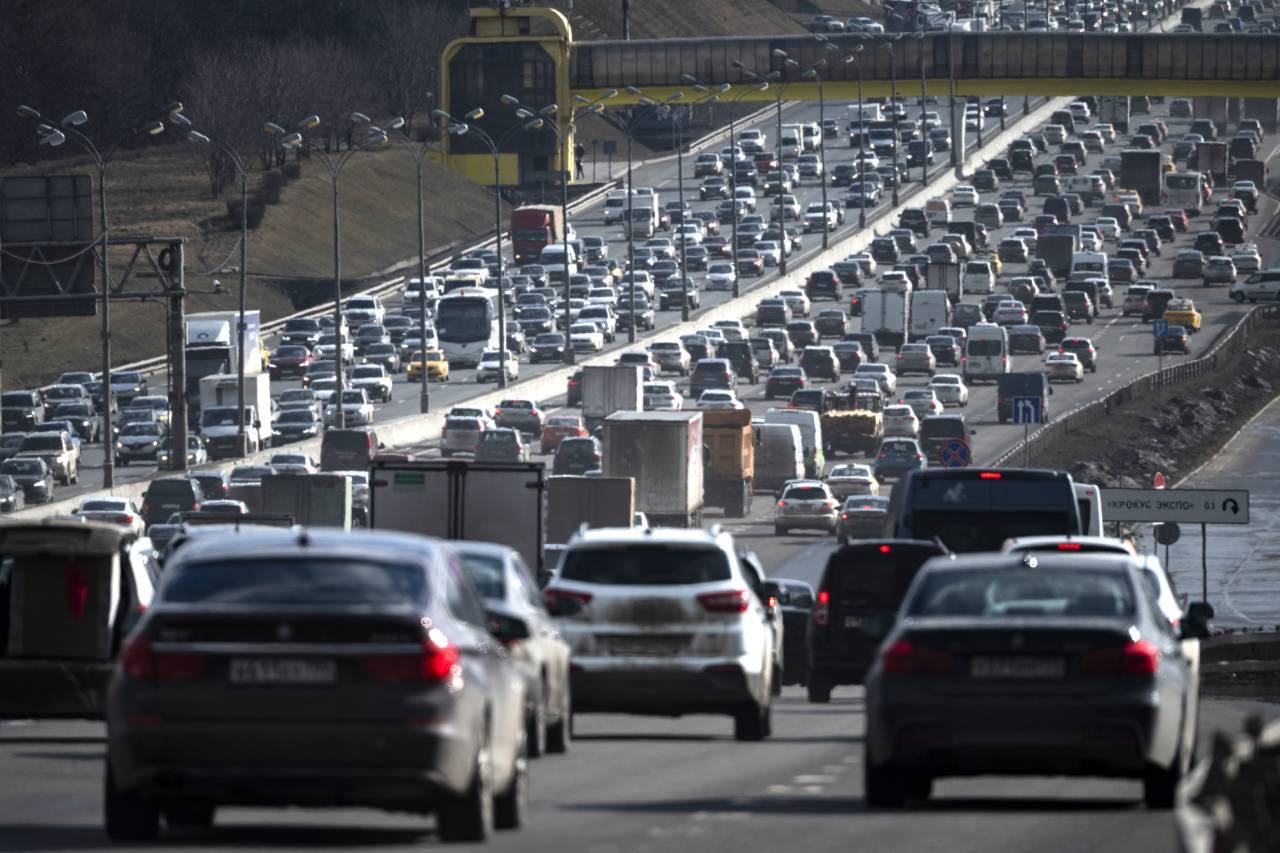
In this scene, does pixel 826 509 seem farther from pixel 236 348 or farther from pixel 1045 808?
pixel 1045 808

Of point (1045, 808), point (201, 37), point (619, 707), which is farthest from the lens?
point (201, 37)

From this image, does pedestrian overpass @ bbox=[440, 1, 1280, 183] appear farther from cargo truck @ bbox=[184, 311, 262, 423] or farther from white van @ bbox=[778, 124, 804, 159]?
cargo truck @ bbox=[184, 311, 262, 423]

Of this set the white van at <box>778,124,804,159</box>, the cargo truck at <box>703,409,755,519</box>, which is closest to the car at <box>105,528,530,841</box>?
the cargo truck at <box>703,409,755,519</box>

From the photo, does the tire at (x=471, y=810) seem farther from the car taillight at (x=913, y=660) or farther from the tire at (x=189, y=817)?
the car taillight at (x=913, y=660)

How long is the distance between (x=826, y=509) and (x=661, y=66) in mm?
90946

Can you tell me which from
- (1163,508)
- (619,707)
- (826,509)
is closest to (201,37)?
(826,509)

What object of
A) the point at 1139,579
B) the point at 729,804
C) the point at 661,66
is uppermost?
the point at 661,66

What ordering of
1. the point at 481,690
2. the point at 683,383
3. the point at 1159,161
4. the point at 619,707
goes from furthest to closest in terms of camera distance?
the point at 1159,161, the point at 683,383, the point at 619,707, the point at 481,690

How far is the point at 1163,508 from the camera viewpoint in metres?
51.1

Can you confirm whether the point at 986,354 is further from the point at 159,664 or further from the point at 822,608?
the point at 159,664

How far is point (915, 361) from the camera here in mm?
101750

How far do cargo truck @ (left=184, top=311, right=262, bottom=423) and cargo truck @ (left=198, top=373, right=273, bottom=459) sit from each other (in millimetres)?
2615

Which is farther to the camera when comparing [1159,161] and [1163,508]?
[1159,161]

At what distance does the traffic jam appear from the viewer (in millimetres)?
12211
